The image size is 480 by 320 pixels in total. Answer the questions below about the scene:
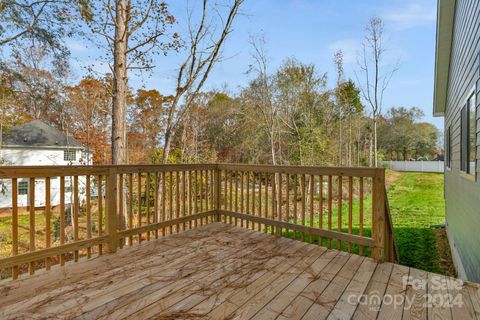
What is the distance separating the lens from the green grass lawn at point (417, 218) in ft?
17.7

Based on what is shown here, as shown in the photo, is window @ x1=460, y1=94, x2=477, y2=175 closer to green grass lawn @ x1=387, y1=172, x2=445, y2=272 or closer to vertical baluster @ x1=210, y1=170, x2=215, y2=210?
green grass lawn @ x1=387, y1=172, x2=445, y2=272

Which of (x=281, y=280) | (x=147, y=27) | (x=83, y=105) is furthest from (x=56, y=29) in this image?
(x=281, y=280)

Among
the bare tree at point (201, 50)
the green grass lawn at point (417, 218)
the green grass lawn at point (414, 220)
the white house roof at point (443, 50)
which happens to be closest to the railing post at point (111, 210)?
the green grass lawn at point (414, 220)

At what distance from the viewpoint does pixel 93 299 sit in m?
2.07

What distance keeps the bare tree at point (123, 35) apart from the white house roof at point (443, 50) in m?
6.07

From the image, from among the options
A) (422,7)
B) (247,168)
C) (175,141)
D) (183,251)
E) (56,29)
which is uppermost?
(422,7)

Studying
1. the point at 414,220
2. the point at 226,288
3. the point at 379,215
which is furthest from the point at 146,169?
the point at 414,220

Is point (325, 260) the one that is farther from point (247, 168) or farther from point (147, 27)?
point (147, 27)

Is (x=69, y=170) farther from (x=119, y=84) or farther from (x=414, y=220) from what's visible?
(x=414, y=220)

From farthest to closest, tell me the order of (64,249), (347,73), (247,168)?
(347,73)
(247,168)
(64,249)

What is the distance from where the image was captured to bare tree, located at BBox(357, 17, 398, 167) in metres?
9.92

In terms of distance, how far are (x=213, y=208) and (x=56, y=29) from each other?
5735 millimetres

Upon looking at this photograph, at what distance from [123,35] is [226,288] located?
19.0 feet

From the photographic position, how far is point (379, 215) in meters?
2.84
